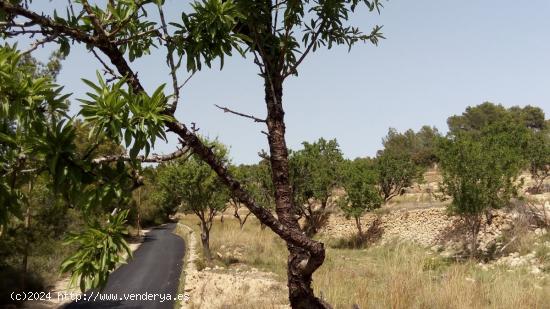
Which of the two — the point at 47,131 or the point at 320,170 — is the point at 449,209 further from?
the point at 47,131

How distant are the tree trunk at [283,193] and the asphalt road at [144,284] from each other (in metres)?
7.47

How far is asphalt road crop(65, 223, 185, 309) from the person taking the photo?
47.5 feet

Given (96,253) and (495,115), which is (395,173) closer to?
(495,115)

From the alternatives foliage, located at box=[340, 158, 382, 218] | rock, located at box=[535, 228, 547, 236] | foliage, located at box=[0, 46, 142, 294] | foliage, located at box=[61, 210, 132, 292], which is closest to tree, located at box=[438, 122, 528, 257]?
rock, located at box=[535, 228, 547, 236]

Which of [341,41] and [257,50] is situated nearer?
[257,50]

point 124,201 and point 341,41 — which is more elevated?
point 341,41

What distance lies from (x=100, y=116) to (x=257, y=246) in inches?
1019

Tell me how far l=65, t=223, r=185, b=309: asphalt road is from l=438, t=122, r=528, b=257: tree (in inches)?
583

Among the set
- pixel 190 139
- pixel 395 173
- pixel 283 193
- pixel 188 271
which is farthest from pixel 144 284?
pixel 395 173

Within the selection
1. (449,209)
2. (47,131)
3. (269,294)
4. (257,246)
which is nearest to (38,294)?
(269,294)

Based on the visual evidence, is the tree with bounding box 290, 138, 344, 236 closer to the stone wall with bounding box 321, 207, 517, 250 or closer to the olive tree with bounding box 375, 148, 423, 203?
the stone wall with bounding box 321, 207, 517, 250

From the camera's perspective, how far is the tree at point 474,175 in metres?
22.5

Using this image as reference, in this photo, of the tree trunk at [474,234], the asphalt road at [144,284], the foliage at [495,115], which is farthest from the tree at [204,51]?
the foliage at [495,115]

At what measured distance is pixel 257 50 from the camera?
3885 millimetres
